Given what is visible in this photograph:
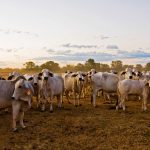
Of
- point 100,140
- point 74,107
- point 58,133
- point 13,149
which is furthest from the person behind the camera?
point 74,107

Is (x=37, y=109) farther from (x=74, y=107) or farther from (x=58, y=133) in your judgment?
(x=58, y=133)

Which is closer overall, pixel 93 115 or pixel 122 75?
pixel 93 115

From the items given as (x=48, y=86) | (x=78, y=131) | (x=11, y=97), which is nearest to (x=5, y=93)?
(x=11, y=97)

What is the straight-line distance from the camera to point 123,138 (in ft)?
40.9

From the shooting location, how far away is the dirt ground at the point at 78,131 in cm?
1177

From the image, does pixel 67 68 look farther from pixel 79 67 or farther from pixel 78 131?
pixel 78 131

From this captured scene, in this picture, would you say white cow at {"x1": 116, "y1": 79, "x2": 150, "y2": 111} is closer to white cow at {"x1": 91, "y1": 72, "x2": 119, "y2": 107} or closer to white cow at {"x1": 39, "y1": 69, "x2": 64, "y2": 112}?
white cow at {"x1": 91, "y1": 72, "x2": 119, "y2": 107}

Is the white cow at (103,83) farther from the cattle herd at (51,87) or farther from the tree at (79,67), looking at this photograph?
the tree at (79,67)

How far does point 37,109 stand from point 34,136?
19.1 feet

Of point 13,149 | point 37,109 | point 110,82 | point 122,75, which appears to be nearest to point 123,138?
point 13,149

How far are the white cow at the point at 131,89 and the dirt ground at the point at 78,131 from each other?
1329 mm

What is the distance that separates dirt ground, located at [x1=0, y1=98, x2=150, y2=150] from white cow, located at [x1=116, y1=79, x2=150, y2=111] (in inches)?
52.3

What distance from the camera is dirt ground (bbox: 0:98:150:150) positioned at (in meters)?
11.8

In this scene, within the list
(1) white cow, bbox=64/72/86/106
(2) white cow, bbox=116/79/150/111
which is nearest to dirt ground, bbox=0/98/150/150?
(2) white cow, bbox=116/79/150/111
